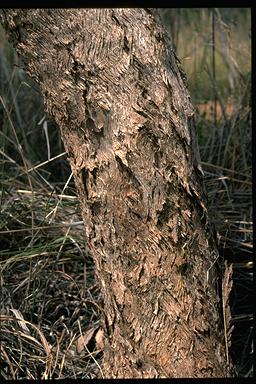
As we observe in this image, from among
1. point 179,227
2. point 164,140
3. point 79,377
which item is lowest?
point 79,377

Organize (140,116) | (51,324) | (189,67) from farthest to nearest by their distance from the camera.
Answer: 1. (189,67)
2. (51,324)
3. (140,116)

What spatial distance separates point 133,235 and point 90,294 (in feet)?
1.85

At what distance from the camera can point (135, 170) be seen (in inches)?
53.7

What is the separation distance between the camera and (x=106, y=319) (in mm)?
1477

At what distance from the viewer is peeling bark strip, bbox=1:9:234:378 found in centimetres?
135

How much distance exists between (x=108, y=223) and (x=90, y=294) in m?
0.55

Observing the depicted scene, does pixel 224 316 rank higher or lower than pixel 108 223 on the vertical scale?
lower

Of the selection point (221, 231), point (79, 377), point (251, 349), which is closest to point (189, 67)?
point (221, 231)

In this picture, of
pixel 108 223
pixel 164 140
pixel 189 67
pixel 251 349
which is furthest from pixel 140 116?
pixel 189 67

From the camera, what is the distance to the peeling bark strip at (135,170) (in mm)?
1354

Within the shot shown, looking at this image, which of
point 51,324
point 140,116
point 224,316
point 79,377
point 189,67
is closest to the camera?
point 140,116

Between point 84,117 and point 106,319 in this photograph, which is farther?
point 106,319

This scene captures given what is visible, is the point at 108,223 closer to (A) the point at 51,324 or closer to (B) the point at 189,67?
(A) the point at 51,324
